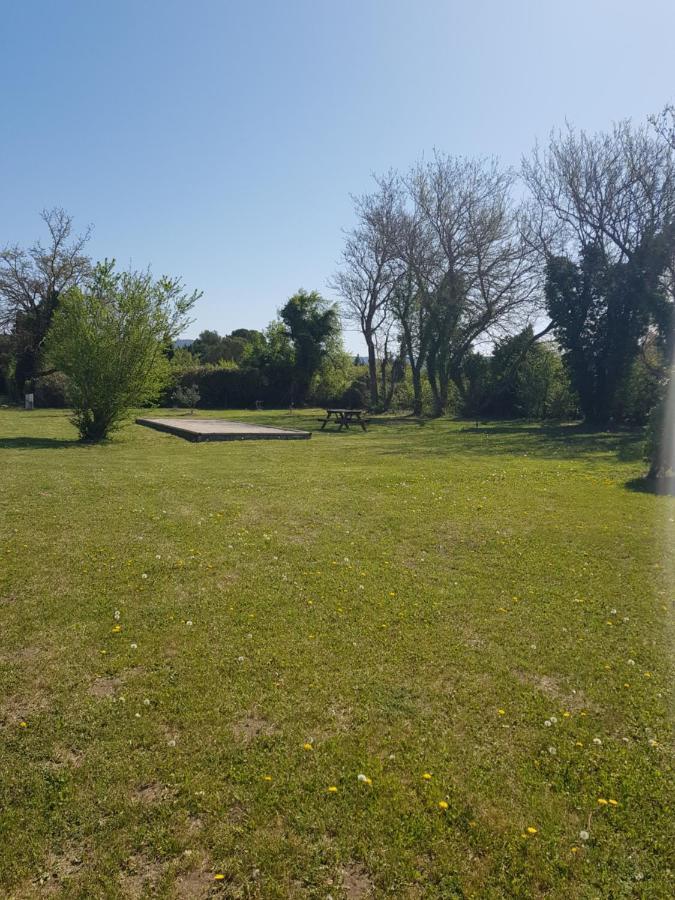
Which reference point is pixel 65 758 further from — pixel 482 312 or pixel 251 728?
pixel 482 312

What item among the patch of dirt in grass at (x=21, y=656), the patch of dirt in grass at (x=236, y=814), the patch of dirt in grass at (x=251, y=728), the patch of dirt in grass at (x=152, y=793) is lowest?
the patch of dirt in grass at (x=236, y=814)

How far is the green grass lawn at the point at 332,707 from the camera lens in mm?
2225

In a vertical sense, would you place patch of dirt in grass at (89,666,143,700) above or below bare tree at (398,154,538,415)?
below

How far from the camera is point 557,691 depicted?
345cm

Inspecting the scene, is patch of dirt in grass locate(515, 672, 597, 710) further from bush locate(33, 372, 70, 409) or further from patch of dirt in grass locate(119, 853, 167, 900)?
bush locate(33, 372, 70, 409)

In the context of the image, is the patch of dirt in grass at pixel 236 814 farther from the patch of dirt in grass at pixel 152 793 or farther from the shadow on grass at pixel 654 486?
the shadow on grass at pixel 654 486

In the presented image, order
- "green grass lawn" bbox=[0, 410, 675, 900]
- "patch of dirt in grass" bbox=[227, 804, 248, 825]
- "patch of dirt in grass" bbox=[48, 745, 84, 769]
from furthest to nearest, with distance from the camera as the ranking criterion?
"patch of dirt in grass" bbox=[48, 745, 84, 769]
"patch of dirt in grass" bbox=[227, 804, 248, 825]
"green grass lawn" bbox=[0, 410, 675, 900]

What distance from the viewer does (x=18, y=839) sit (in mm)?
2262

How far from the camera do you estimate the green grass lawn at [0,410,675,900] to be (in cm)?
222

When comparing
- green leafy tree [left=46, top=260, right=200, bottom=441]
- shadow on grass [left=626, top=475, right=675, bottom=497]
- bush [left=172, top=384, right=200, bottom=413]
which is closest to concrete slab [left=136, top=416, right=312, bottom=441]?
green leafy tree [left=46, top=260, right=200, bottom=441]

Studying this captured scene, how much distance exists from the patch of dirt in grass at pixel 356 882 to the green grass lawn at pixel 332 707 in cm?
1

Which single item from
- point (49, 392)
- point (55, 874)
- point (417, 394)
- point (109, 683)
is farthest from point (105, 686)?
point (49, 392)

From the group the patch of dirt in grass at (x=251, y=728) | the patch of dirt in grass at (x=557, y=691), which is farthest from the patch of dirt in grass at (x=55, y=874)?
the patch of dirt in grass at (x=557, y=691)

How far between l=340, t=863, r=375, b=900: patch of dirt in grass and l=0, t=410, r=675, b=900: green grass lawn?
0.4 inches
